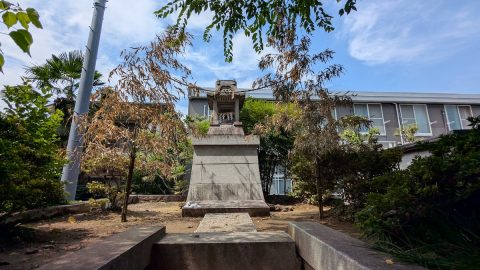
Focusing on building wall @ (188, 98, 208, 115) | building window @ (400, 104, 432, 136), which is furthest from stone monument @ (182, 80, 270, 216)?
building window @ (400, 104, 432, 136)

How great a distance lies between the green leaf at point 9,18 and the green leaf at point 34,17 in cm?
9

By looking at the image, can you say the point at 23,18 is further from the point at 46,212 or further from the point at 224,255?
the point at 46,212

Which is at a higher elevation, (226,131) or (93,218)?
(226,131)

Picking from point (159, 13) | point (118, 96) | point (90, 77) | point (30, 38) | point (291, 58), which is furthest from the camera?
point (90, 77)

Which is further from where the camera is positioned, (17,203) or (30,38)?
(17,203)

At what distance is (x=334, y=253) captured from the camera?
2.13m

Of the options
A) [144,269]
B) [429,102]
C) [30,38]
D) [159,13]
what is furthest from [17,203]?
[429,102]

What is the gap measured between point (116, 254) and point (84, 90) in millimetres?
8023

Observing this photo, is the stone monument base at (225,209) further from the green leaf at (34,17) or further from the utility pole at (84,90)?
the green leaf at (34,17)

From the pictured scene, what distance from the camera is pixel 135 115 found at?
19.0 ft

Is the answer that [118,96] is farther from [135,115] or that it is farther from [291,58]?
[291,58]

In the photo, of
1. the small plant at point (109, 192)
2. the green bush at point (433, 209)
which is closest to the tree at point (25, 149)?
the small plant at point (109, 192)

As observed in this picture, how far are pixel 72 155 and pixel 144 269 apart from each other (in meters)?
5.35

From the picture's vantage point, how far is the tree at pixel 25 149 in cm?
443
